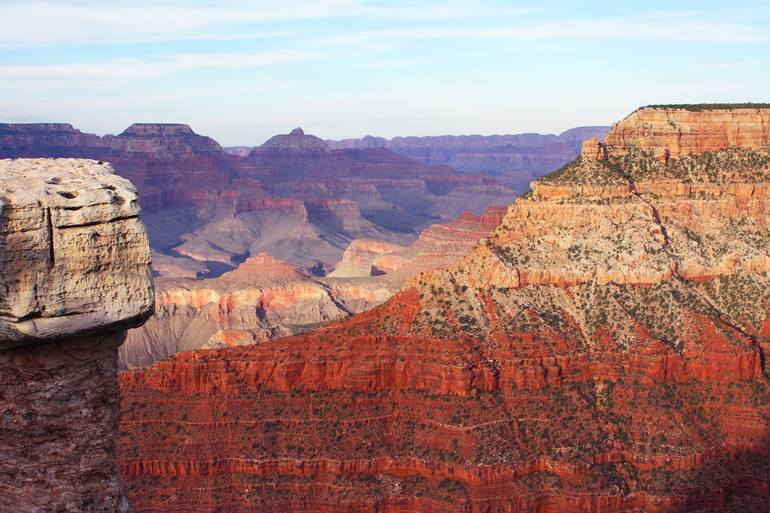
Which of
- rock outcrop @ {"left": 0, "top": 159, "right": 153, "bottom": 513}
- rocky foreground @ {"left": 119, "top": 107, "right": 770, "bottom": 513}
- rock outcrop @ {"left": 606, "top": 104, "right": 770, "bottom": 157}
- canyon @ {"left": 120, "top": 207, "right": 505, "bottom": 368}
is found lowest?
canyon @ {"left": 120, "top": 207, "right": 505, "bottom": 368}

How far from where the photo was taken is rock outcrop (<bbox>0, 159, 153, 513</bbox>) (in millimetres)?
12792

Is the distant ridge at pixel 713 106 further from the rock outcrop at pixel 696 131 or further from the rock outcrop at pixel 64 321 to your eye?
the rock outcrop at pixel 64 321

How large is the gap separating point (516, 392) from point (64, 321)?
4056cm

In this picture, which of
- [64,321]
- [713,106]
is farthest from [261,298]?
[64,321]

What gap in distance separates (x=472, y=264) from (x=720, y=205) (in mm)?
17324

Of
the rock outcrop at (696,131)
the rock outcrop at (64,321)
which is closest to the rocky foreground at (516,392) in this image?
the rock outcrop at (696,131)

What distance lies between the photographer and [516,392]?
51500mm

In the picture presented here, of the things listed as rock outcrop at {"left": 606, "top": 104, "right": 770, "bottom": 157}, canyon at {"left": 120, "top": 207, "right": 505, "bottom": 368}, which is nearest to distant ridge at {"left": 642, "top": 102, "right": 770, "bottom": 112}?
rock outcrop at {"left": 606, "top": 104, "right": 770, "bottom": 157}

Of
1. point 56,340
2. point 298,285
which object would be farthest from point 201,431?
point 298,285

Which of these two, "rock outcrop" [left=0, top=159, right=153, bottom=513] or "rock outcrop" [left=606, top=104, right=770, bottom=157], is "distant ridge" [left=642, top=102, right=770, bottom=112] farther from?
"rock outcrop" [left=0, top=159, right=153, bottom=513]

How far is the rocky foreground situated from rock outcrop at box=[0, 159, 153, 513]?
3358cm

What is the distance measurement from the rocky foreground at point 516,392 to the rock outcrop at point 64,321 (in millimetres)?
33575

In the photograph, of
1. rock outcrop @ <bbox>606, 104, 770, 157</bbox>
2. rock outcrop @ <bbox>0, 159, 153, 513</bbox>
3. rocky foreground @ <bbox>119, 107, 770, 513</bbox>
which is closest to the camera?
rock outcrop @ <bbox>0, 159, 153, 513</bbox>

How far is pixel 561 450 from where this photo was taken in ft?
162
